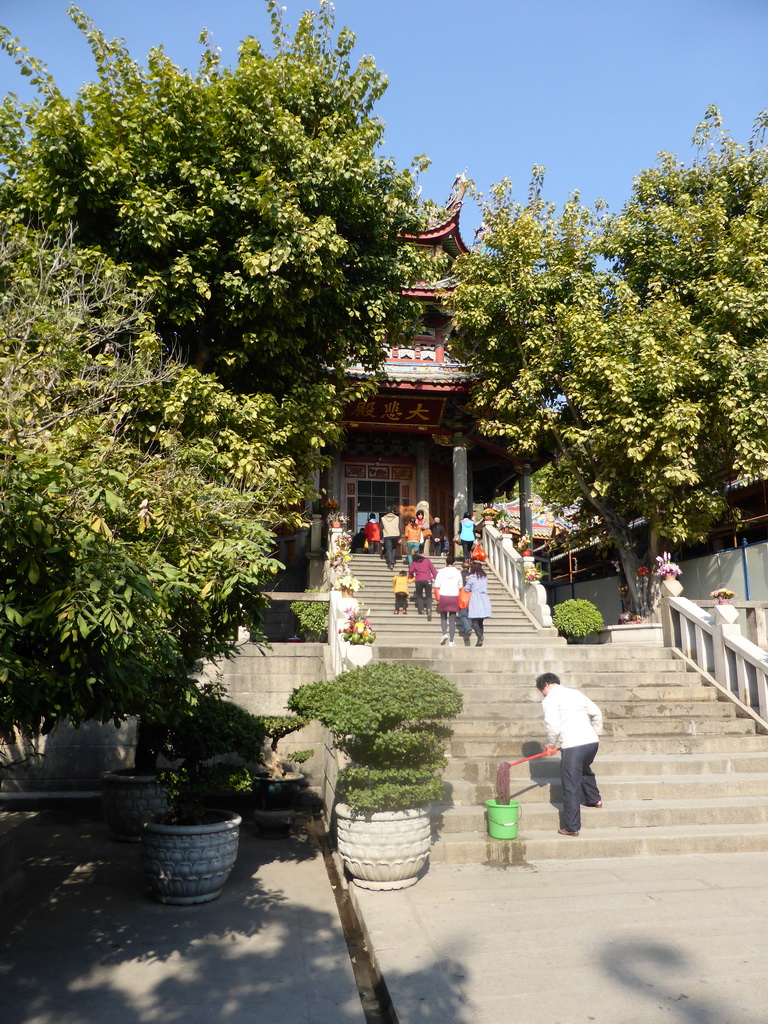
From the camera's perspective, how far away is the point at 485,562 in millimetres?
16078

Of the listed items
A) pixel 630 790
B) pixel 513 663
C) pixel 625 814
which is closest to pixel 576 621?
pixel 513 663

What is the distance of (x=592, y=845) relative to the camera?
6.25 meters

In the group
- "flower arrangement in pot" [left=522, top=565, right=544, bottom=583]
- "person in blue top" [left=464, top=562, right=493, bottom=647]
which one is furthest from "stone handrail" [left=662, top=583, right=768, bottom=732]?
"flower arrangement in pot" [left=522, top=565, right=544, bottom=583]

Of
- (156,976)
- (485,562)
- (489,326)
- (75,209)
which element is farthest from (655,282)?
(156,976)

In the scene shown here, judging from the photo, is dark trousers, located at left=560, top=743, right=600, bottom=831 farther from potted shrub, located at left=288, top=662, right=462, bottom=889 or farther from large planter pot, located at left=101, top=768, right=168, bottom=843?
large planter pot, located at left=101, top=768, right=168, bottom=843

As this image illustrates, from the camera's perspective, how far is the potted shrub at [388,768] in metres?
5.51

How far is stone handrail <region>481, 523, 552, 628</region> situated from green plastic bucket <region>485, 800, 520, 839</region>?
710 cm

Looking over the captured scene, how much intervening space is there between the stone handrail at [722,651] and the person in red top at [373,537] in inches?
288

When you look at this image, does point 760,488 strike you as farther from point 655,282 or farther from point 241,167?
point 241,167

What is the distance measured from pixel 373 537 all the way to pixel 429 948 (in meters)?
12.8

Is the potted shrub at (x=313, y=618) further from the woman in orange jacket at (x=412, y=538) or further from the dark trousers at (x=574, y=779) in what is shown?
the dark trousers at (x=574, y=779)

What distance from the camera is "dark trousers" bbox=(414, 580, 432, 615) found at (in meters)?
13.2

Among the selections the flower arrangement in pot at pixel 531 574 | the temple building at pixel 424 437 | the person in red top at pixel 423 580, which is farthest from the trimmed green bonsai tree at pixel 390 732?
the temple building at pixel 424 437

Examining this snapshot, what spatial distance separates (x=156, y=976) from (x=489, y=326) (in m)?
13.8
